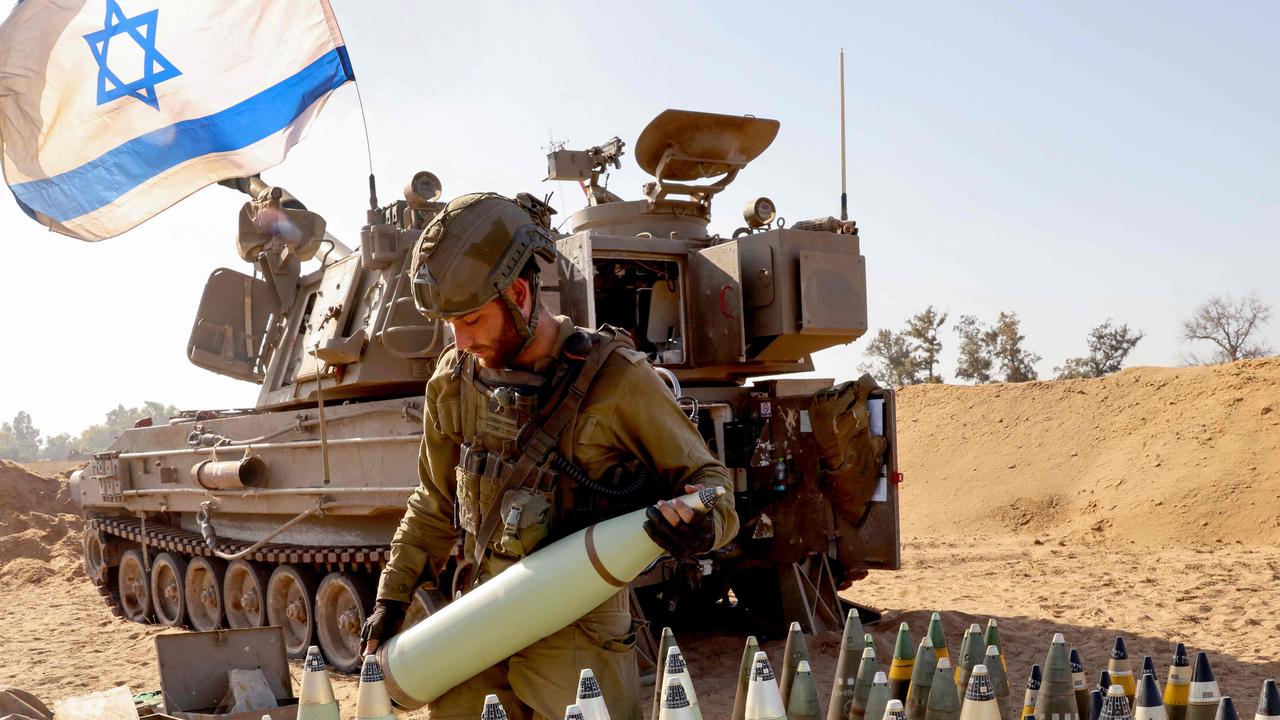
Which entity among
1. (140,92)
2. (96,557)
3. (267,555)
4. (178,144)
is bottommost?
(96,557)

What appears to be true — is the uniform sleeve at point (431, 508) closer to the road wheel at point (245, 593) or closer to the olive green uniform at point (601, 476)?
the olive green uniform at point (601, 476)

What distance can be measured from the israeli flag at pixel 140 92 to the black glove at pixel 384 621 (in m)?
5.66

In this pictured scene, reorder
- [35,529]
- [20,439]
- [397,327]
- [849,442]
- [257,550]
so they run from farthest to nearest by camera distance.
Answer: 1. [20,439]
2. [35,529]
3. [257,550]
4. [849,442]
5. [397,327]

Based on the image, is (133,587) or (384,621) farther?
(133,587)

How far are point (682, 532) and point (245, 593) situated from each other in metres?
7.17

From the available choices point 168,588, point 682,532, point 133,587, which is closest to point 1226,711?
point 682,532

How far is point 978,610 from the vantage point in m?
8.90

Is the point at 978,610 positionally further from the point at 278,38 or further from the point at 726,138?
the point at 278,38

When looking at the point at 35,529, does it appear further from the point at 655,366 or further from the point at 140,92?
the point at 655,366

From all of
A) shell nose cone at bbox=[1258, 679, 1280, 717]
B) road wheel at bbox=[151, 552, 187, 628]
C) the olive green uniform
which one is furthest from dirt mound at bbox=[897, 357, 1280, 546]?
the olive green uniform

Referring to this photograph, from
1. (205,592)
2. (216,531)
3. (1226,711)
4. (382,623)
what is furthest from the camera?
(205,592)

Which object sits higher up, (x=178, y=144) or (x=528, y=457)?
(x=178, y=144)

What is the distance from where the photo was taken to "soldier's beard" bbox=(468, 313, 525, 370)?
3.18 m

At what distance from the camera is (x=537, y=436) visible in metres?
3.10
